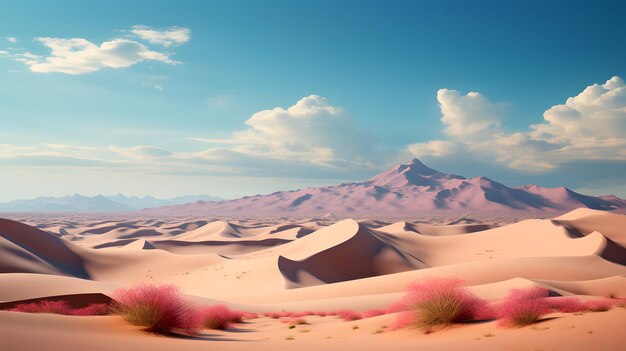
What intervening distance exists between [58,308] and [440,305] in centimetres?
1392

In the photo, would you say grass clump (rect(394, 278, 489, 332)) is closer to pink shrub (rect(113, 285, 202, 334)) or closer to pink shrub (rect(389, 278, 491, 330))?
pink shrub (rect(389, 278, 491, 330))

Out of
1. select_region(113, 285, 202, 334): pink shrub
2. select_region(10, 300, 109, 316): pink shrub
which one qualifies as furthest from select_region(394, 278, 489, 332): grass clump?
select_region(10, 300, 109, 316): pink shrub

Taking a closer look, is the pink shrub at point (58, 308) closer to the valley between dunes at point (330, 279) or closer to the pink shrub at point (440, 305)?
the valley between dunes at point (330, 279)

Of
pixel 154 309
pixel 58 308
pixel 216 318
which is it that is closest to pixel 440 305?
pixel 154 309

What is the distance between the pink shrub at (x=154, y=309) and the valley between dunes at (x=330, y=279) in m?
0.35

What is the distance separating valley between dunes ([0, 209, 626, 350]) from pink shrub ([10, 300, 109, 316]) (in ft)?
3.63

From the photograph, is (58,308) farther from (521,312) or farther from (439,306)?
(521,312)

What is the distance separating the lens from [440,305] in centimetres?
1212

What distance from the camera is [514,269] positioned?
121ft

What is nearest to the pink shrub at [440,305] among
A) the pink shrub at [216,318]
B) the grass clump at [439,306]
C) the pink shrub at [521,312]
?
the grass clump at [439,306]

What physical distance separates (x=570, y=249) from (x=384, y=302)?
3749 cm

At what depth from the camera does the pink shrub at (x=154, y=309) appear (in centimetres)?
1152

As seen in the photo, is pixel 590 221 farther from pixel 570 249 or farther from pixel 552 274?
pixel 552 274

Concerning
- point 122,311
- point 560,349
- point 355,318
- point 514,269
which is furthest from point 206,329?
point 514,269
